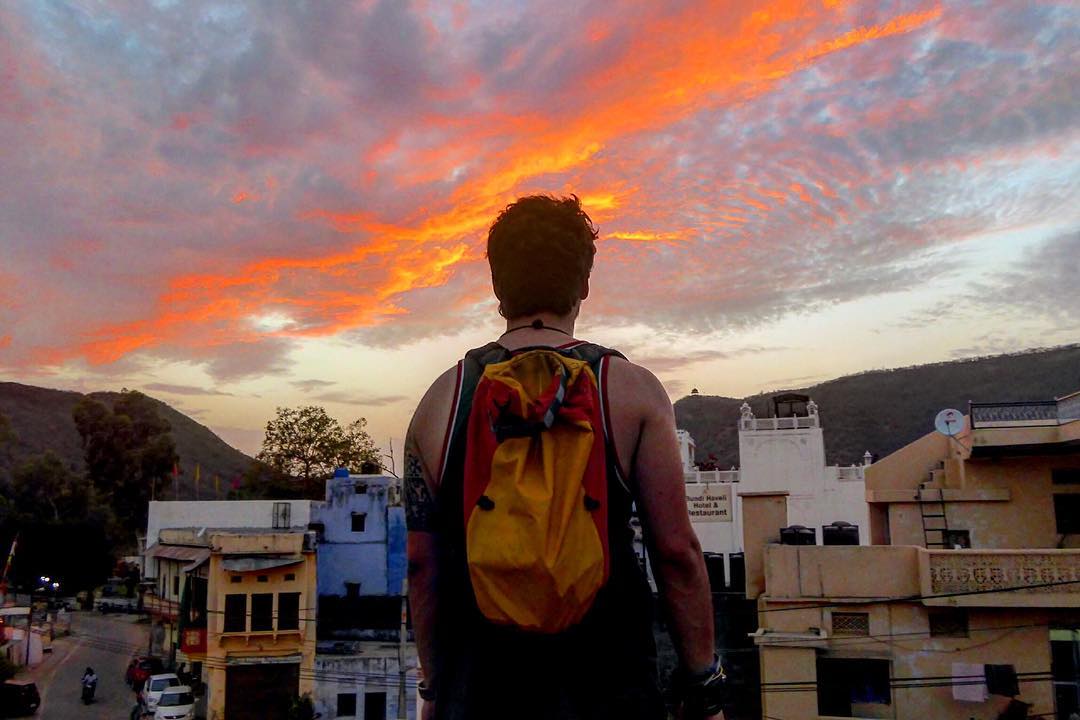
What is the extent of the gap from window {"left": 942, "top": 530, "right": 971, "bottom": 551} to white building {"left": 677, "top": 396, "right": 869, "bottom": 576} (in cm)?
1346

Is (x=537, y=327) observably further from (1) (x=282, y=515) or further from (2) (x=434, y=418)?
(1) (x=282, y=515)

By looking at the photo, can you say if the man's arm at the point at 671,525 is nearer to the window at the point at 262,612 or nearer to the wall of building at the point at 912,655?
the wall of building at the point at 912,655

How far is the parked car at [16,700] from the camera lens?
28297 mm

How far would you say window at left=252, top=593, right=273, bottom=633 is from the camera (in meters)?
27.6

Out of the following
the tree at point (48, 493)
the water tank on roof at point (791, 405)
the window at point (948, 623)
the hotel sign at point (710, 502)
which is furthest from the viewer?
the tree at point (48, 493)

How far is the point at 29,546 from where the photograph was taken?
165ft

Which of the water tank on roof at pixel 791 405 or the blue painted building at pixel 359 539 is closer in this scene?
the blue painted building at pixel 359 539

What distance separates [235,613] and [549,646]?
28.0 metres

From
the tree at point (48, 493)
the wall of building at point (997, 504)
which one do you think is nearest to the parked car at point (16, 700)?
the tree at point (48, 493)

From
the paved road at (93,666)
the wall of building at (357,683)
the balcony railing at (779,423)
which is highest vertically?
the balcony railing at (779,423)

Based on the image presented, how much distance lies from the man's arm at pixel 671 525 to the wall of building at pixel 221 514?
33.1m

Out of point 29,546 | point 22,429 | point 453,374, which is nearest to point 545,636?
point 453,374

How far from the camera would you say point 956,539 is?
752 inches

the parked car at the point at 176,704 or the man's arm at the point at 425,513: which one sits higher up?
the man's arm at the point at 425,513
